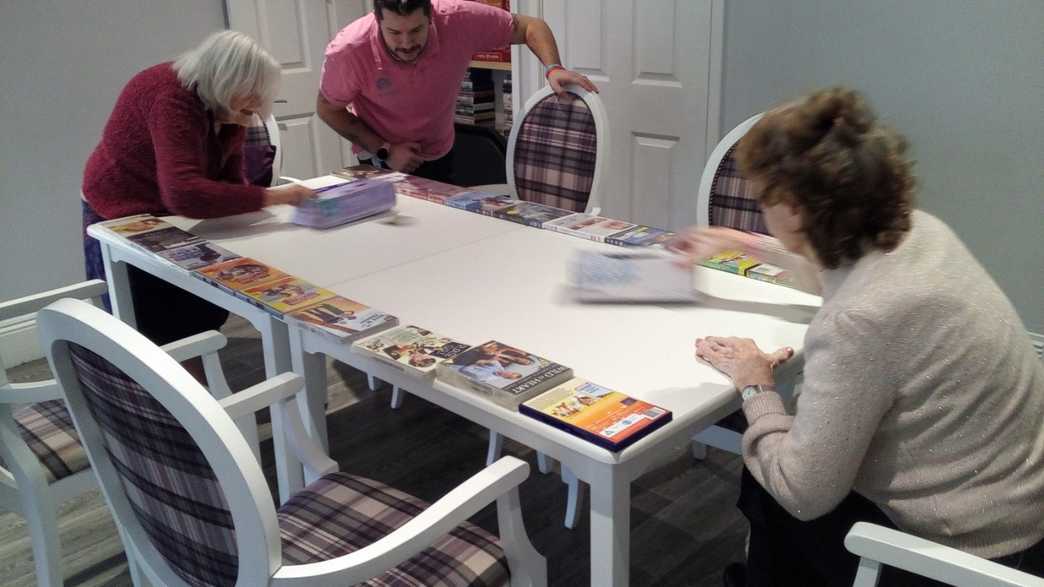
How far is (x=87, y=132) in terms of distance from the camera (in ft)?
11.0

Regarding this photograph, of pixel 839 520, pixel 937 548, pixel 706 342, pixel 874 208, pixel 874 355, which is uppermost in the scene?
pixel 874 208

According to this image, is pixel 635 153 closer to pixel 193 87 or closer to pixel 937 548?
pixel 193 87

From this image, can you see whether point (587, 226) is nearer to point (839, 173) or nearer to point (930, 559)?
point (839, 173)

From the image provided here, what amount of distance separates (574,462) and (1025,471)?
1.98 ft

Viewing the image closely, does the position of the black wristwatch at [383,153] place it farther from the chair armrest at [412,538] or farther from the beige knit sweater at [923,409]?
the beige knit sweater at [923,409]

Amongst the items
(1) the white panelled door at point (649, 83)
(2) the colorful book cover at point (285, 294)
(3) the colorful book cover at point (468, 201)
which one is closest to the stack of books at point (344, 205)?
(3) the colorful book cover at point (468, 201)

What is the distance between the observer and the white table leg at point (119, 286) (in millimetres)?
2197

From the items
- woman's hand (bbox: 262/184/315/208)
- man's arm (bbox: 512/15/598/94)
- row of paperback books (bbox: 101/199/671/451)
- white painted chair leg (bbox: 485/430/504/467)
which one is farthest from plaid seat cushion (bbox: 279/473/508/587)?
man's arm (bbox: 512/15/598/94)

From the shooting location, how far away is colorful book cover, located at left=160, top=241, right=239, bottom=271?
1.91 metres

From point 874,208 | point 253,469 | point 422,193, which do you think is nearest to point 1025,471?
point 874,208

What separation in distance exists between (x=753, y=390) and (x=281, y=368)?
0.97 meters

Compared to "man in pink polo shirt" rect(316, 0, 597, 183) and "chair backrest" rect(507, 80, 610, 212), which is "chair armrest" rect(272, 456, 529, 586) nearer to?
"chair backrest" rect(507, 80, 610, 212)

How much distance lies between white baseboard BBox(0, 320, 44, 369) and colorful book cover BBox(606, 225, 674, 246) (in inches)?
97.2

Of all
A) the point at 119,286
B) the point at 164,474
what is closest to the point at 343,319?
the point at 164,474
